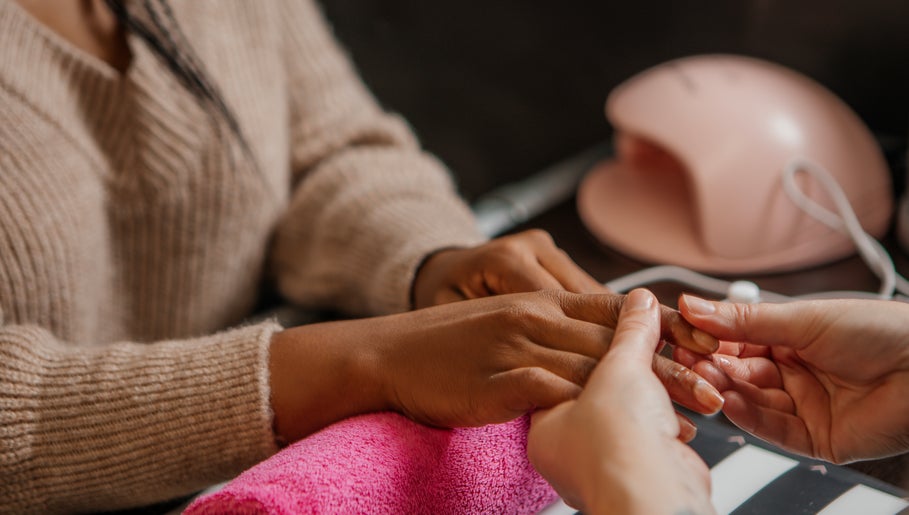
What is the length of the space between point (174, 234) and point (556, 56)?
24.3 inches

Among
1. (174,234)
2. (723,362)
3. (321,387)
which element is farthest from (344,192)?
(723,362)

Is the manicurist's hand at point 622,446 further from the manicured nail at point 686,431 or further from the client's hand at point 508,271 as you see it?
the client's hand at point 508,271

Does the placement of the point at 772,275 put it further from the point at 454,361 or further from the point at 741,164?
the point at 454,361

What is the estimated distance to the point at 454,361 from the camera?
0.52 metres

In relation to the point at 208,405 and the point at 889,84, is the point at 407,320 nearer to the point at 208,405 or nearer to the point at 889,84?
the point at 208,405

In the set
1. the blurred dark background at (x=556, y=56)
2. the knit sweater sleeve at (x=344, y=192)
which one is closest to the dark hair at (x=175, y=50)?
the knit sweater sleeve at (x=344, y=192)

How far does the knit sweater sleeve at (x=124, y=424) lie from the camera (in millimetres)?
542

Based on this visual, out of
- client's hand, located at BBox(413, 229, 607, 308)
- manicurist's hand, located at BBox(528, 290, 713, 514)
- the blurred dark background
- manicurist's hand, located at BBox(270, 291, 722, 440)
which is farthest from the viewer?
the blurred dark background

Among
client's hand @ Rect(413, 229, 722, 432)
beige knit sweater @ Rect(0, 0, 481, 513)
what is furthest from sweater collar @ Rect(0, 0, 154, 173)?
client's hand @ Rect(413, 229, 722, 432)

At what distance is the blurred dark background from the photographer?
0.99m

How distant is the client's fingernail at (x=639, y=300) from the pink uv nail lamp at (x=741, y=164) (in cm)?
38

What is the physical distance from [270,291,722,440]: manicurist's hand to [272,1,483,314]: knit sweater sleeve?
20 cm

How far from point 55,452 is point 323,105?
43 centimetres

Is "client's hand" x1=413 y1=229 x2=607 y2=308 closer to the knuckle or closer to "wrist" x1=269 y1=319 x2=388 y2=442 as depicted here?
the knuckle
